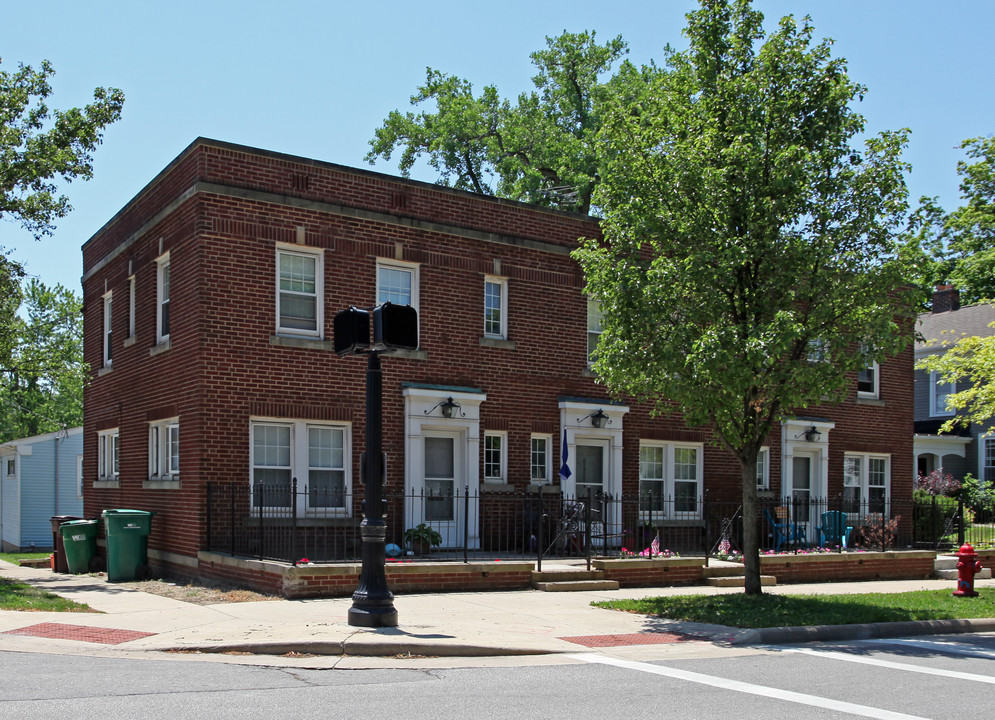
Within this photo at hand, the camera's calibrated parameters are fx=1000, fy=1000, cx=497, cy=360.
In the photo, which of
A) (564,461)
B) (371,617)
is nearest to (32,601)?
(371,617)

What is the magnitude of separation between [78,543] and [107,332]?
470 centimetres

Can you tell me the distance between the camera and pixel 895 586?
18.2m

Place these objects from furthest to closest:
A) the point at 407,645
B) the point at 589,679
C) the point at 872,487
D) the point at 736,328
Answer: the point at 872,487 → the point at 736,328 → the point at 407,645 → the point at 589,679

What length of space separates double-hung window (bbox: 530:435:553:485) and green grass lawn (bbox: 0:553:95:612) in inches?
340

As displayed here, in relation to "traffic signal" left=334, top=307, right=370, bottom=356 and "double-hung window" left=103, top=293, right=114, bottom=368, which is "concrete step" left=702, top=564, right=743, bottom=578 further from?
"double-hung window" left=103, top=293, right=114, bottom=368

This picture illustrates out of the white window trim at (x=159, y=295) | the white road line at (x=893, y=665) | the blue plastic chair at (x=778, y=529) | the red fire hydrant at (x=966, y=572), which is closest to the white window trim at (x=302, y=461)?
the white window trim at (x=159, y=295)

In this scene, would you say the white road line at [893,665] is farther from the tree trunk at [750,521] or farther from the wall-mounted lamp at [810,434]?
the wall-mounted lamp at [810,434]

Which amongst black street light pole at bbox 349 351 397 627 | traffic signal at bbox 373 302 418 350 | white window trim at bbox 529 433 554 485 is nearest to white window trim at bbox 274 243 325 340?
white window trim at bbox 529 433 554 485

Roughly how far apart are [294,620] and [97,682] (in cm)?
346

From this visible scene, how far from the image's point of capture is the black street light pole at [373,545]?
1095 cm

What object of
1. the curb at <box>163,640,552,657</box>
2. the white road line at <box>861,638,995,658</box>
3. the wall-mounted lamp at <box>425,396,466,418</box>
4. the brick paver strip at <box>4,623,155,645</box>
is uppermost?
the wall-mounted lamp at <box>425,396,466,418</box>

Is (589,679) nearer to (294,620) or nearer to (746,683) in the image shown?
(746,683)

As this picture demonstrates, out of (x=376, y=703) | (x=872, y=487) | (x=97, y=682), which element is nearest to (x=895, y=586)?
(x=872, y=487)

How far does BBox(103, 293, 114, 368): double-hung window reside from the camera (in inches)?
819
